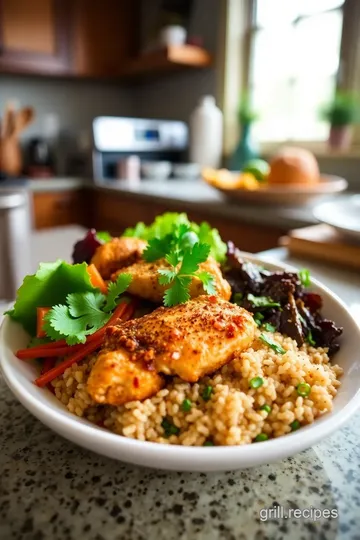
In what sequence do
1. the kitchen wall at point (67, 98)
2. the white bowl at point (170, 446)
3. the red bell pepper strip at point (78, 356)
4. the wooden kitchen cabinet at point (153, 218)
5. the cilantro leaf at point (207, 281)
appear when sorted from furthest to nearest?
the kitchen wall at point (67, 98) → the wooden kitchen cabinet at point (153, 218) → the cilantro leaf at point (207, 281) → the red bell pepper strip at point (78, 356) → the white bowl at point (170, 446)

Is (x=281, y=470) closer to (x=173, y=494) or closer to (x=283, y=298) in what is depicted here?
(x=173, y=494)

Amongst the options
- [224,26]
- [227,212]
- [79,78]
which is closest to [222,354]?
[227,212]

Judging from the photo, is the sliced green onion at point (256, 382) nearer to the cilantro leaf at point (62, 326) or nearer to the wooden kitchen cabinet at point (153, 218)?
the cilantro leaf at point (62, 326)

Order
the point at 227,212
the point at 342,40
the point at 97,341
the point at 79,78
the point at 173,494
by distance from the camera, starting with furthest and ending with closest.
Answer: the point at 79,78
the point at 342,40
the point at 227,212
the point at 97,341
the point at 173,494

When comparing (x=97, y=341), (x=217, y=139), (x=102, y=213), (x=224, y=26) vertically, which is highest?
(x=224, y=26)

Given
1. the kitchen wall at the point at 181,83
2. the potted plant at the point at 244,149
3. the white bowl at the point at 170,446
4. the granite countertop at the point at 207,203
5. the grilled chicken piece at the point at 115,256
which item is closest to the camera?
the white bowl at the point at 170,446

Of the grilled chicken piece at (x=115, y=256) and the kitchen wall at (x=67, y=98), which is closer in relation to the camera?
the grilled chicken piece at (x=115, y=256)

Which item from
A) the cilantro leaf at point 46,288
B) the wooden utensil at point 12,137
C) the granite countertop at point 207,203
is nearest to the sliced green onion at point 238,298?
the cilantro leaf at point 46,288

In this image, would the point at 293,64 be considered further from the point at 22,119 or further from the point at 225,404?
the point at 225,404
